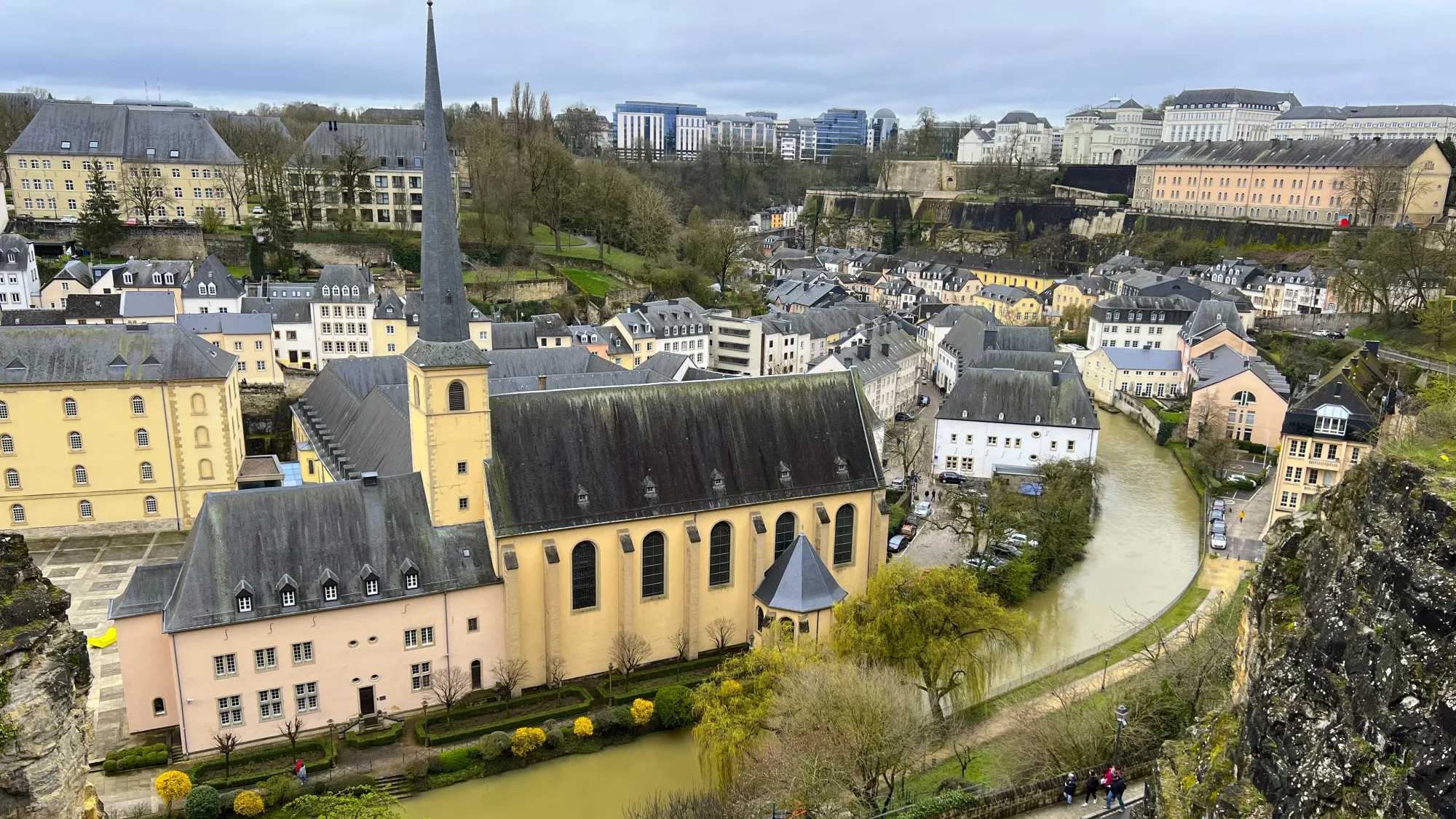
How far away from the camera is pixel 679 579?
3341 centimetres

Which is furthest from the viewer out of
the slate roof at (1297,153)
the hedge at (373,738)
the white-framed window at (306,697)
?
the slate roof at (1297,153)

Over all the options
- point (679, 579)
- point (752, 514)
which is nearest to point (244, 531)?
point (679, 579)

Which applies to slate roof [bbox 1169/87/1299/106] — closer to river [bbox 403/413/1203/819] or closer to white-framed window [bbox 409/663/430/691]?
river [bbox 403/413/1203/819]

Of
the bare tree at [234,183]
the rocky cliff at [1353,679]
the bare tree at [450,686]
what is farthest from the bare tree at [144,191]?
the rocky cliff at [1353,679]

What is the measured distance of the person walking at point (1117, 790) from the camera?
21.9 meters

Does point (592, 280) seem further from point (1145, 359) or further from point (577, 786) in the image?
point (577, 786)

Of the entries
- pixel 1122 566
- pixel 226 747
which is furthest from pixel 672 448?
pixel 1122 566

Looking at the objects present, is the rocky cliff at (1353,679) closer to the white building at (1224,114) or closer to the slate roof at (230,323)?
the slate roof at (230,323)

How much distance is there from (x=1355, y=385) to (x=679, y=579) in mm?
39736

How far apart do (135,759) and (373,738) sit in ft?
20.1

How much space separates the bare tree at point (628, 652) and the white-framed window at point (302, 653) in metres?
9.40

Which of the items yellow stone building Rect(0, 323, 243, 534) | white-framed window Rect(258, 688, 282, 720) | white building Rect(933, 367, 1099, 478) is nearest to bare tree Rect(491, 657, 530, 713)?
white-framed window Rect(258, 688, 282, 720)

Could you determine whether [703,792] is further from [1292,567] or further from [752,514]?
[1292,567]

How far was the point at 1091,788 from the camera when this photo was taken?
2275cm
